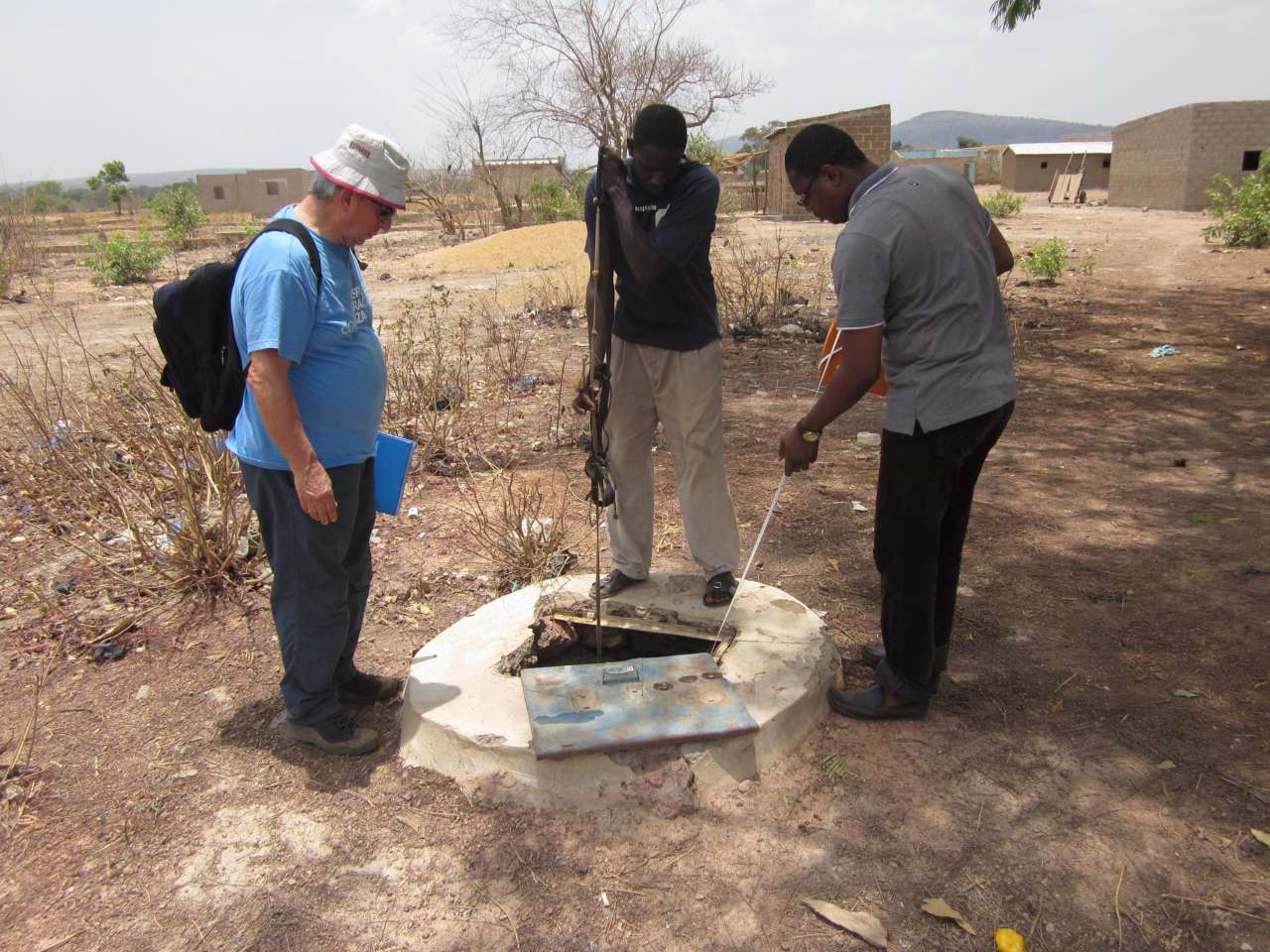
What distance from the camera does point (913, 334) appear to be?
2.17 m

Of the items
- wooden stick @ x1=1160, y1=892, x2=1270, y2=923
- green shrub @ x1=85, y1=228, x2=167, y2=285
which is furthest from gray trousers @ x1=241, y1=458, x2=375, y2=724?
green shrub @ x1=85, y1=228, x2=167, y2=285

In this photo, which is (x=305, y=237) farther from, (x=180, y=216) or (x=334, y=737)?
(x=180, y=216)

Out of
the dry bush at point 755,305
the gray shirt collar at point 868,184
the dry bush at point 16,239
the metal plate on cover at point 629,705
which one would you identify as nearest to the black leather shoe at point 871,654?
the metal plate on cover at point 629,705

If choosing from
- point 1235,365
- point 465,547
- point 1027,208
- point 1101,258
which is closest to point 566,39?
point 1101,258

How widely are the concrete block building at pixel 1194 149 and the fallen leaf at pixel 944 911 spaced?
21.6 meters

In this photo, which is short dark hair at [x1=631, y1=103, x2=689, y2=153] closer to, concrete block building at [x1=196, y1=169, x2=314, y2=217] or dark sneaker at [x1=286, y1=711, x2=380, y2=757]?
dark sneaker at [x1=286, y1=711, x2=380, y2=757]

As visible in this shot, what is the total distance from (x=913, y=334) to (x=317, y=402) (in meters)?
1.44

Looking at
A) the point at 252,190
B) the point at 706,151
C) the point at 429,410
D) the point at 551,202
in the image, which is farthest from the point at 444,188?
the point at 429,410

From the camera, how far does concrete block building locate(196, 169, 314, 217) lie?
38656 millimetres

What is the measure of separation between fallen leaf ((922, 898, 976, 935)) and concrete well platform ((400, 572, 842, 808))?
1.71 feet

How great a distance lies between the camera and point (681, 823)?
222cm

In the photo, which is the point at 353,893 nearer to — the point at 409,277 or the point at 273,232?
the point at 273,232

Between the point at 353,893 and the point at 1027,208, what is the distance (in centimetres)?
2716

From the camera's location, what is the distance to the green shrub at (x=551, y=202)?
2245 cm
